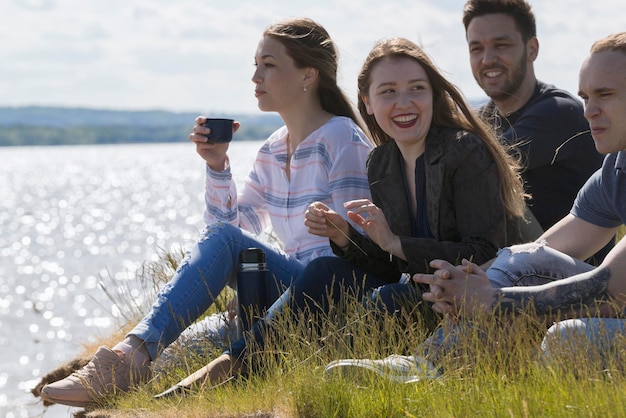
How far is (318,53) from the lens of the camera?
19.0 feet

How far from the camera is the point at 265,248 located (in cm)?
525

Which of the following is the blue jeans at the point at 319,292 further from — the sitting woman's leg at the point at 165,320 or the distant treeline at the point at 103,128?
the distant treeline at the point at 103,128

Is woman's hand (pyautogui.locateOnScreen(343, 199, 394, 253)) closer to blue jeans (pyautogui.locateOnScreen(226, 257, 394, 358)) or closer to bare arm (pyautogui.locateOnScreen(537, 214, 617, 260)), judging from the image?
blue jeans (pyautogui.locateOnScreen(226, 257, 394, 358))

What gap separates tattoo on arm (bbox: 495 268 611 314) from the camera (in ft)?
13.2

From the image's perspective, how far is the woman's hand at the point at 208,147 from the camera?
5379 mm

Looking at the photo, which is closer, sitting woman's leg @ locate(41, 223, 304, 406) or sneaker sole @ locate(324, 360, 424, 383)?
sneaker sole @ locate(324, 360, 424, 383)

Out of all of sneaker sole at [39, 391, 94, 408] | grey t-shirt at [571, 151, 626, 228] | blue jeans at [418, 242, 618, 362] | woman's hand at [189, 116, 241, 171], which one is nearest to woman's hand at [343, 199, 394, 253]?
blue jeans at [418, 242, 618, 362]

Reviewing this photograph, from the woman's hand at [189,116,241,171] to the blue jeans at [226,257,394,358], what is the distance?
3.42ft

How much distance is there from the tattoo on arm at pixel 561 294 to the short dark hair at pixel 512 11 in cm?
255

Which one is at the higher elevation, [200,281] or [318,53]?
[318,53]

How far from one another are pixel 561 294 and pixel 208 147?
2.27 m

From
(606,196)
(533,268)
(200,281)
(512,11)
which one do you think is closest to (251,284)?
(200,281)

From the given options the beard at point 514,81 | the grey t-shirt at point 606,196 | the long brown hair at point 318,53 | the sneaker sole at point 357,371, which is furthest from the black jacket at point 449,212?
the beard at point 514,81

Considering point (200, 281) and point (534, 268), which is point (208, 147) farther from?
point (534, 268)
